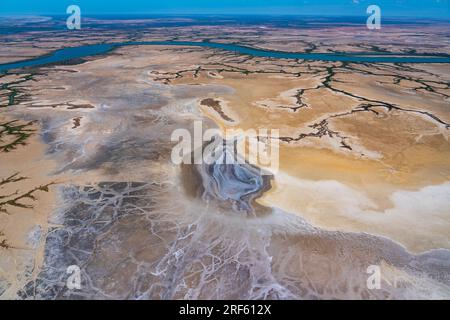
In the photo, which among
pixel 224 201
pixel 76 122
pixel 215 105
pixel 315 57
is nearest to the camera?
pixel 224 201

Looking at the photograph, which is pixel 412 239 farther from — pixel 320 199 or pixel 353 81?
pixel 353 81

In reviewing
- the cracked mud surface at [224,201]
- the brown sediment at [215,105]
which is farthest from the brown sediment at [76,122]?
the brown sediment at [215,105]

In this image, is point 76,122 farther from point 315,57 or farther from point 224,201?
point 315,57

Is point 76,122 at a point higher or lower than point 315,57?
lower

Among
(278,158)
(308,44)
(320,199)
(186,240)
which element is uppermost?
(308,44)

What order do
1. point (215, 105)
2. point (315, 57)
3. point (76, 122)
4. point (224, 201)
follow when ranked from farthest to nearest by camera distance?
point (315, 57), point (215, 105), point (76, 122), point (224, 201)

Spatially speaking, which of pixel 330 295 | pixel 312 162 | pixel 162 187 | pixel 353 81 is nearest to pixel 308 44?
pixel 353 81

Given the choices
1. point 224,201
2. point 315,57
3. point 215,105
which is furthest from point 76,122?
point 315,57

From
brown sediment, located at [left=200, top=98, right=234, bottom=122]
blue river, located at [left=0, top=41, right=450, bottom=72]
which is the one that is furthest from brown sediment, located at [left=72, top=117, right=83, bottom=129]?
blue river, located at [left=0, top=41, right=450, bottom=72]

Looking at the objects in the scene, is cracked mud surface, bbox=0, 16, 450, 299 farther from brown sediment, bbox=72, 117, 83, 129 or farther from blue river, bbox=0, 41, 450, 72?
blue river, bbox=0, 41, 450, 72

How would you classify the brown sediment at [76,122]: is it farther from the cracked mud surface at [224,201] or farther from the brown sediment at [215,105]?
the brown sediment at [215,105]
